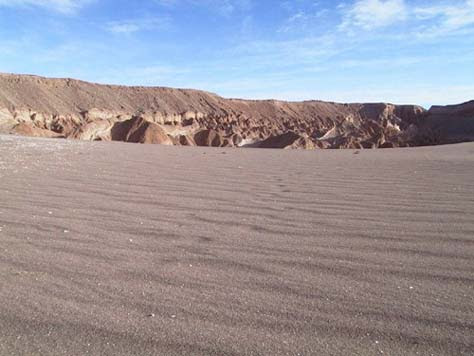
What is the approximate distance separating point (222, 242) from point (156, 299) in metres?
0.95

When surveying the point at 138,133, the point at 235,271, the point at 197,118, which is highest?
the point at 197,118

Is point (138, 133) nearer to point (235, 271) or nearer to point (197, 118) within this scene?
point (235, 271)

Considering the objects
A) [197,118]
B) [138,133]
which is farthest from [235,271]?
[197,118]

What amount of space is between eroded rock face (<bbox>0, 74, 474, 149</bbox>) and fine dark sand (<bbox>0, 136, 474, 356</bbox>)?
18.7 metres

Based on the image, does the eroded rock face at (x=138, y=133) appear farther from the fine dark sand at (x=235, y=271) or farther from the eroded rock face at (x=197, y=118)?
the fine dark sand at (x=235, y=271)

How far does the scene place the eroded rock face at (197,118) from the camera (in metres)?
25.2

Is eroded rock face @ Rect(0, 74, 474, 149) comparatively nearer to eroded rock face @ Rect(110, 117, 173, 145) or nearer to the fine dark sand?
eroded rock face @ Rect(110, 117, 173, 145)

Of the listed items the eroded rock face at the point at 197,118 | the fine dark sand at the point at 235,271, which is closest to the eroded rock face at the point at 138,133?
the eroded rock face at the point at 197,118

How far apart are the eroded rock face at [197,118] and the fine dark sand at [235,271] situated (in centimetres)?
1874

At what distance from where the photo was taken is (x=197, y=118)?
152 ft

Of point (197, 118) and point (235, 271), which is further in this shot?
point (197, 118)

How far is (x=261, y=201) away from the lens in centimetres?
456

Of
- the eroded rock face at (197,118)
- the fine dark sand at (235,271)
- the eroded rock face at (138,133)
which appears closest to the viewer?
the fine dark sand at (235,271)

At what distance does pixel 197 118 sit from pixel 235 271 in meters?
44.2
